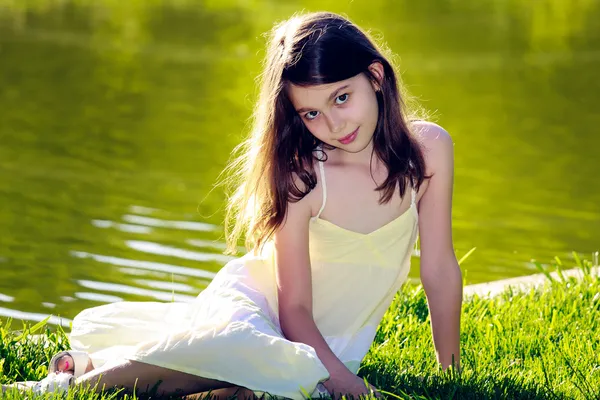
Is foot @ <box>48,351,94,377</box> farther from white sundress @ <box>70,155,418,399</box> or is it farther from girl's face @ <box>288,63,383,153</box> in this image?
girl's face @ <box>288,63,383,153</box>

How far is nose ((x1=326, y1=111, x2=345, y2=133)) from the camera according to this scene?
11.2 feet

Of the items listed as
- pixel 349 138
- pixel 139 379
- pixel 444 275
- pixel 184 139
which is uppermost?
pixel 349 138

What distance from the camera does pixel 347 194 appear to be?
3.71m

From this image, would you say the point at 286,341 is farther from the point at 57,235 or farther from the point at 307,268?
the point at 57,235

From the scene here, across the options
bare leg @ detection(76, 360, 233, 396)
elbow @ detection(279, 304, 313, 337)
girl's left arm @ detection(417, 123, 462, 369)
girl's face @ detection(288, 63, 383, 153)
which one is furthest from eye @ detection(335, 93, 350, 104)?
bare leg @ detection(76, 360, 233, 396)

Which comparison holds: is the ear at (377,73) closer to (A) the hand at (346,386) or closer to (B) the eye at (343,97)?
(B) the eye at (343,97)

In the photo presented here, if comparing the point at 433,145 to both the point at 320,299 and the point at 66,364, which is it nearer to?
the point at 320,299

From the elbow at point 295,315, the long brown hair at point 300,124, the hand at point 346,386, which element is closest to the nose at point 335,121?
the long brown hair at point 300,124

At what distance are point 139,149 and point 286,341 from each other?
6.05m

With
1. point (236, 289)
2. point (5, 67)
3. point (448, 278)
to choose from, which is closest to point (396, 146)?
point (448, 278)

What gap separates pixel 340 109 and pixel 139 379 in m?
1.02

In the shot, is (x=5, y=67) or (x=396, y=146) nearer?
(x=396, y=146)

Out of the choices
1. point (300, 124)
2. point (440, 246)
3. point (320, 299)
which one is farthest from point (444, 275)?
point (300, 124)

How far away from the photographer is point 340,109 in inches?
135
